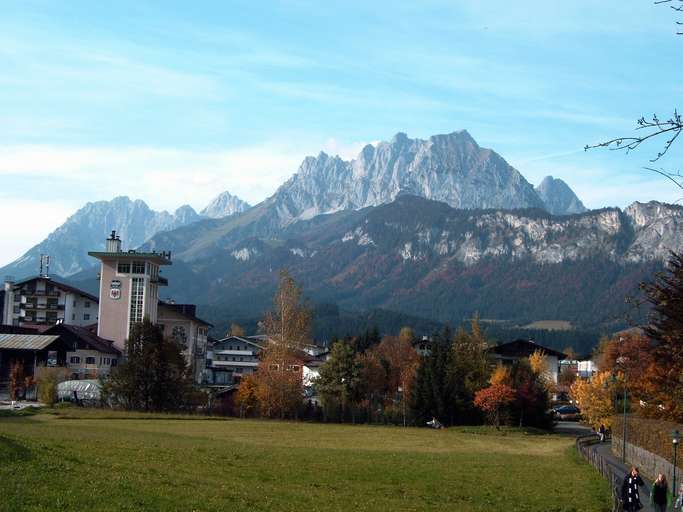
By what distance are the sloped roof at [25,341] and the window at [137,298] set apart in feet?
64.9

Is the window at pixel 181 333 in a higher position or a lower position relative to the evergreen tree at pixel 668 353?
higher

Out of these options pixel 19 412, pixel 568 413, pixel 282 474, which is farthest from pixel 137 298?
pixel 282 474

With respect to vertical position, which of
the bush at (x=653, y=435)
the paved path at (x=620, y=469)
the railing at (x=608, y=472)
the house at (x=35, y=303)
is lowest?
the paved path at (x=620, y=469)

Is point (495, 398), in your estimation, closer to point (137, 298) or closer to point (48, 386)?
point (48, 386)

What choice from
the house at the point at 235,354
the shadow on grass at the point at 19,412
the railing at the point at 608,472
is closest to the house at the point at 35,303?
the house at the point at 235,354

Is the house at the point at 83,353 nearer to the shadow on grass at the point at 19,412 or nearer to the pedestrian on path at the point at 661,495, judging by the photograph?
the shadow on grass at the point at 19,412

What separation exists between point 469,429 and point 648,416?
30.0 meters

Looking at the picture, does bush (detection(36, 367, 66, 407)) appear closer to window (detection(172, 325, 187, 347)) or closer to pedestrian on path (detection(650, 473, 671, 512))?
window (detection(172, 325, 187, 347))

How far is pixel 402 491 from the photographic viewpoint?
32625mm

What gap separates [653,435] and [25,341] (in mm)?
80961

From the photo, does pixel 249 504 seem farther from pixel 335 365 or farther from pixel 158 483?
pixel 335 365

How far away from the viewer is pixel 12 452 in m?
24.4


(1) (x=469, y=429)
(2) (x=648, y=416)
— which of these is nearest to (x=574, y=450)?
(2) (x=648, y=416)

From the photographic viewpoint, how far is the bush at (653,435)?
144 feet
